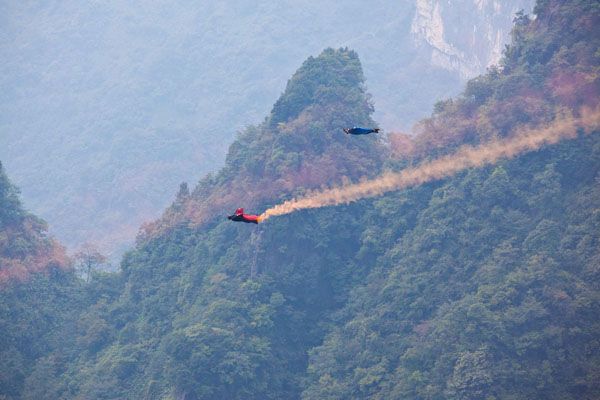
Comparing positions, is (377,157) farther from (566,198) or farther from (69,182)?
(69,182)

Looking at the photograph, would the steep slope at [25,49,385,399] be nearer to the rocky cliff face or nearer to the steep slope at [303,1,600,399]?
the steep slope at [303,1,600,399]

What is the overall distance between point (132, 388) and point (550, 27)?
3446cm

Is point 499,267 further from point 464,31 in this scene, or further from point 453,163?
point 464,31

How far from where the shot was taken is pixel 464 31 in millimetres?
124562

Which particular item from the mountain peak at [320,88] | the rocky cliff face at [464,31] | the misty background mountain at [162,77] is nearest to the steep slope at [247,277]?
the mountain peak at [320,88]

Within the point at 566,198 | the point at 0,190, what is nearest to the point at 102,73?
the point at 0,190

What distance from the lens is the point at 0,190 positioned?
63.8 m

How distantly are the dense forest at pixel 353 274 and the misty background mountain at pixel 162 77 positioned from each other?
5039 centimetres

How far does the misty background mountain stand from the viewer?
12181 centimetres

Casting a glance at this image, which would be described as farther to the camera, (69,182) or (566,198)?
(69,182)

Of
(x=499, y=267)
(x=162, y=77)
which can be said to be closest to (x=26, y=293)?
(x=499, y=267)

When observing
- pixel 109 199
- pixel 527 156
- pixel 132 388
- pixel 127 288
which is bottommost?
pixel 132 388

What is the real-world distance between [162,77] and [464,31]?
50.9 meters

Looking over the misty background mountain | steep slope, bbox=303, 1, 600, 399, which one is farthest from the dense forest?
the misty background mountain
